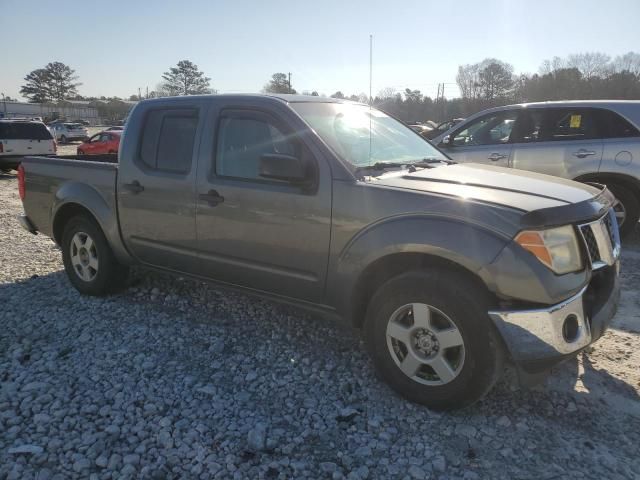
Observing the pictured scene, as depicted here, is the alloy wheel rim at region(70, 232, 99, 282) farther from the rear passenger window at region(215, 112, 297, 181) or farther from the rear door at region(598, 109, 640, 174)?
the rear door at region(598, 109, 640, 174)

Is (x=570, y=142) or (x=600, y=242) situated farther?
(x=570, y=142)

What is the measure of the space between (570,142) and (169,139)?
205 inches

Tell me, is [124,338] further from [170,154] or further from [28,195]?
[28,195]

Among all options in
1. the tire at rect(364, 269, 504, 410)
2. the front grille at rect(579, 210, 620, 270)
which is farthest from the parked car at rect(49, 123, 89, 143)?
the front grille at rect(579, 210, 620, 270)

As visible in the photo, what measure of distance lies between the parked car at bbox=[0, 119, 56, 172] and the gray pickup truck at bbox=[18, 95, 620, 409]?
1283 cm

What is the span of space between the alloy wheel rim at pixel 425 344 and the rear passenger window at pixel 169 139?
2043mm

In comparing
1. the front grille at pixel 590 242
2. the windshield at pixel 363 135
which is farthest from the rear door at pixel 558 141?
the front grille at pixel 590 242

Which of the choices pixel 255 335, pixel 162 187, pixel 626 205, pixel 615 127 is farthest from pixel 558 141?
pixel 162 187

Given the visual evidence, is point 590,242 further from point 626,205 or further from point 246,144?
point 626,205

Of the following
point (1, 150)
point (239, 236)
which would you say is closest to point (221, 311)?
point (239, 236)

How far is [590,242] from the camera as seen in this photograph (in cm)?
275

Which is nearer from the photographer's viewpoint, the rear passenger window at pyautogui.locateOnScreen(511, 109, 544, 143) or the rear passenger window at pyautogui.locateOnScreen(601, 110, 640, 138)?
the rear passenger window at pyautogui.locateOnScreen(601, 110, 640, 138)

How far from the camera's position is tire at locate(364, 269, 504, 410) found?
262cm

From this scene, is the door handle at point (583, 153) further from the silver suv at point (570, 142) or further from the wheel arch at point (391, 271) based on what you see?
the wheel arch at point (391, 271)
